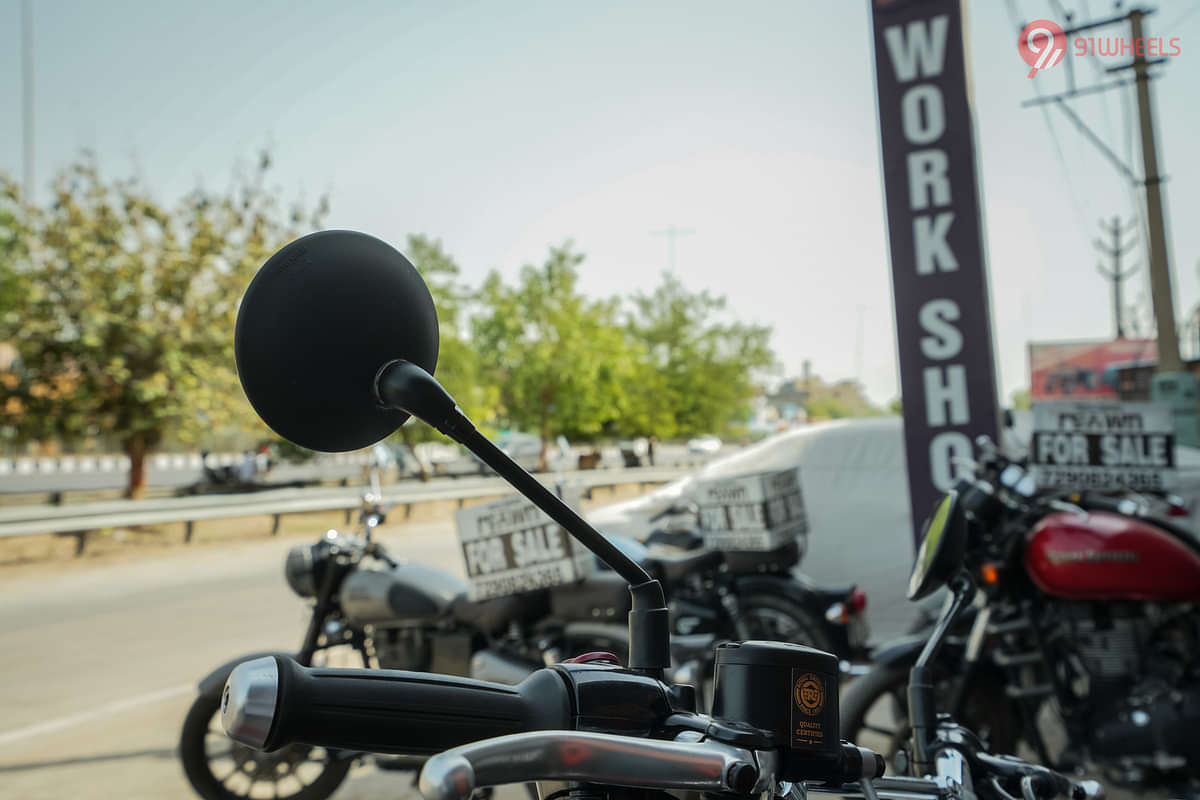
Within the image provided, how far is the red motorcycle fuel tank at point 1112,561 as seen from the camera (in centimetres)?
360

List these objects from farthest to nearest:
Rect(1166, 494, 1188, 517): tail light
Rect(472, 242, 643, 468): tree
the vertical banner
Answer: Rect(472, 242, 643, 468): tree, the vertical banner, Rect(1166, 494, 1188, 517): tail light

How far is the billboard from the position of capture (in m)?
37.5

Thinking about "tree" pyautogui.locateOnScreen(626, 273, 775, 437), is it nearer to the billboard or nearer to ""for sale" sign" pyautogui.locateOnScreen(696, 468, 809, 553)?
the billboard

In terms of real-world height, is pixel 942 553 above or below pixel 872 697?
above

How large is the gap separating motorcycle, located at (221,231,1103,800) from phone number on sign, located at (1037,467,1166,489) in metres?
4.66

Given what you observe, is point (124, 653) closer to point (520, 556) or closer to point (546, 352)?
point (520, 556)

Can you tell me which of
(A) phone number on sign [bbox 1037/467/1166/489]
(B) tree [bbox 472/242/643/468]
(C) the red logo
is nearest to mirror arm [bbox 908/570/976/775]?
(A) phone number on sign [bbox 1037/467/1166/489]

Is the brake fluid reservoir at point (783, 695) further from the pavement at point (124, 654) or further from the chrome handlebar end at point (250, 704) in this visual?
the pavement at point (124, 654)

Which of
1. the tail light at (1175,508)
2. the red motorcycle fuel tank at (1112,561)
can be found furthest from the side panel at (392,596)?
the tail light at (1175,508)

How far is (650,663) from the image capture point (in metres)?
1.11

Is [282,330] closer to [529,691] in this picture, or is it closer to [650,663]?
[529,691]

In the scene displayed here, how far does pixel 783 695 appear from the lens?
0.96 metres

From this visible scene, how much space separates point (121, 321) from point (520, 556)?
14264 millimetres

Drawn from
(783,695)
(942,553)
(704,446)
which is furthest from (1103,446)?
(704,446)
